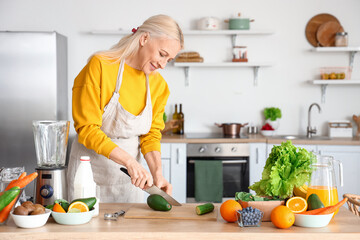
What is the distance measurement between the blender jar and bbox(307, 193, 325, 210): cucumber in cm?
105

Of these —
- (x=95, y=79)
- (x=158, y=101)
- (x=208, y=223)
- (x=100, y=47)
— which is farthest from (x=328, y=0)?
(x=208, y=223)

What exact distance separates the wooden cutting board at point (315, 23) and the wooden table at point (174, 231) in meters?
3.29

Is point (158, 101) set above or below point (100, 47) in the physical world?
below

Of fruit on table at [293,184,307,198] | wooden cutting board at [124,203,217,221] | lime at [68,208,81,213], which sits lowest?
wooden cutting board at [124,203,217,221]

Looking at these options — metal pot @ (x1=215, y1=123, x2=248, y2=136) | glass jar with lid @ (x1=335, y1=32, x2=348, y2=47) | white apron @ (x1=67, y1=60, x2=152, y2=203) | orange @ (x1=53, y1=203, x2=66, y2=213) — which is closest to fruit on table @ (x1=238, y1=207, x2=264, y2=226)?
orange @ (x1=53, y1=203, x2=66, y2=213)

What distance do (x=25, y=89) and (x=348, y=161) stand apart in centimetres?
300

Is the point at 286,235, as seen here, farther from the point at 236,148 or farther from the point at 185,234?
the point at 236,148

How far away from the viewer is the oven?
14.0 feet

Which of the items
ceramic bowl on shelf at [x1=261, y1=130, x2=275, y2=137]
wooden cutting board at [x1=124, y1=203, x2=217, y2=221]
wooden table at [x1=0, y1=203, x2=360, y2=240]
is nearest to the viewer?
wooden table at [x1=0, y1=203, x2=360, y2=240]

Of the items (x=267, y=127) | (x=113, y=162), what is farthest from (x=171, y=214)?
(x=267, y=127)

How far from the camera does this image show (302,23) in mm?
4797

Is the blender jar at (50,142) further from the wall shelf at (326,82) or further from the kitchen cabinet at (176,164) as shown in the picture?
the wall shelf at (326,82)

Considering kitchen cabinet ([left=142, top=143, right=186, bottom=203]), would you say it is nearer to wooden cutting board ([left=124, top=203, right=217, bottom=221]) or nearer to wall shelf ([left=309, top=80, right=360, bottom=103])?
wall shelf ([left=309, top=80, right=360, bottom=103])

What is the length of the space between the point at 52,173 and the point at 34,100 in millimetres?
2539
